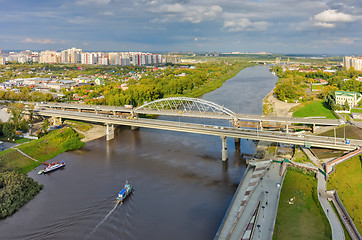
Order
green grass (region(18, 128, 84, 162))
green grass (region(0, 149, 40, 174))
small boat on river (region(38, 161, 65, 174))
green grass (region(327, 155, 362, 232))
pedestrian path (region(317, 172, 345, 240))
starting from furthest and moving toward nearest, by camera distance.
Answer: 1. green grass (region(18, 128, 84, 162))
2. green grass (region(0, 149, 40, 174))
3. small boat on river (region(38, 161, 65, 174))
4. green grass (region(327, 155, 362, 232))
5. pedestrian path (region(317, 172, 345, 240))

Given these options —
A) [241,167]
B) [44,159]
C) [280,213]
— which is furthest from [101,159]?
[280,213]

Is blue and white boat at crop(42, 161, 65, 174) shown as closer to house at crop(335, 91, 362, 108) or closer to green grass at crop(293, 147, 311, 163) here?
green grass at crop(293, 147, 311, 163)

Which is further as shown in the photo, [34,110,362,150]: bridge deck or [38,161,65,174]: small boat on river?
[38,161,65,174]: small boat on river

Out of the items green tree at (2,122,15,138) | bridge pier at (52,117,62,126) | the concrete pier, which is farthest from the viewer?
bridge pier at (52,117,62,126)

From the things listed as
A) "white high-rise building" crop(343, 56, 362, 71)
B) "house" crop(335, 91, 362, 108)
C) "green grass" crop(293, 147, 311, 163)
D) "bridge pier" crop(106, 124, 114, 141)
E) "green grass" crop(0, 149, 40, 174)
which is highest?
"white high-rise building" crop(343, 56, 362, 71)

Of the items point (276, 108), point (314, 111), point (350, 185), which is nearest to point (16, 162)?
point (350, 185)

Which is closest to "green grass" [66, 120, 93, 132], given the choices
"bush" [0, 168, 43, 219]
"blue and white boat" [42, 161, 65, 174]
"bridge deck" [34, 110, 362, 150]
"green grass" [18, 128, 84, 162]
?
"green grass" [18, 128, 84, 162]

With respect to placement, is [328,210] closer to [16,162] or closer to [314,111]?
[16,162]

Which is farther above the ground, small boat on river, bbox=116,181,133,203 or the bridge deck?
the bridge deck
